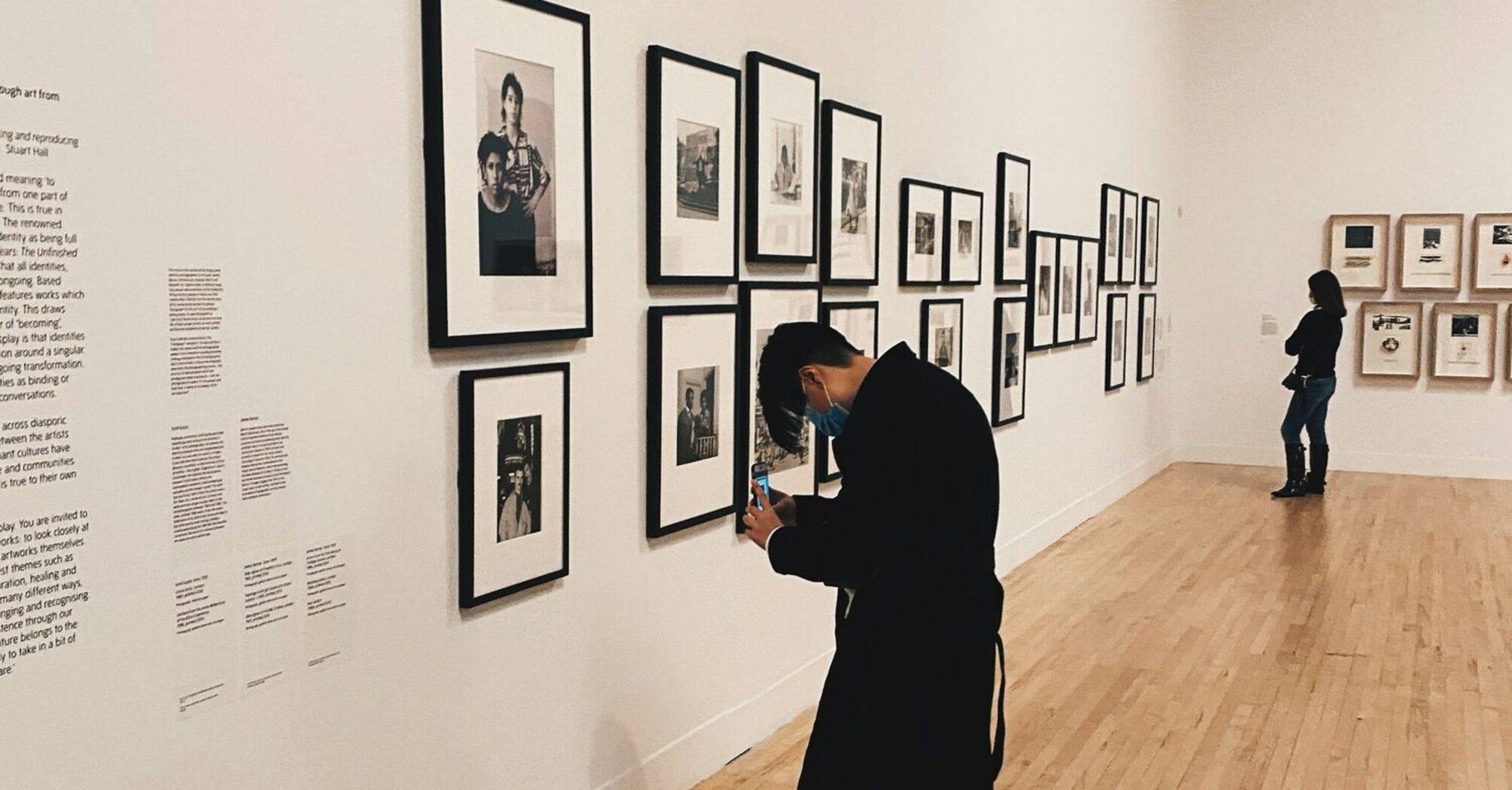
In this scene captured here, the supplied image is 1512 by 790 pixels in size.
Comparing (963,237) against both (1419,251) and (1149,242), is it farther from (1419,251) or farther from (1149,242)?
(1419,251)

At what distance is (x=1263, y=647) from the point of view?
782cm

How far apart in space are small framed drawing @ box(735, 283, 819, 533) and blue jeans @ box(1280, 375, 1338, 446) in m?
8.70

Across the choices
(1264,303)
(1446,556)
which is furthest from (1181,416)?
(1446,556)

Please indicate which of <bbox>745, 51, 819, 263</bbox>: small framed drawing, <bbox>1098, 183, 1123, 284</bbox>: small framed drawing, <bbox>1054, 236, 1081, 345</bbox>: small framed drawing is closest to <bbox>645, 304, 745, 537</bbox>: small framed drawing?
<bbox>745, 51, 819, 263</bbox>: small framed drawing

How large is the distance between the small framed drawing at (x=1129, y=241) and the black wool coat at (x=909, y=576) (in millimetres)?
9388

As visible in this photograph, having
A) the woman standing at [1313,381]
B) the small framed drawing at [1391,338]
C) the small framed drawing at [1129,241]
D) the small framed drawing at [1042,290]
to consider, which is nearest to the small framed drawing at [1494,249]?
the small framed drawing at [1391,338]

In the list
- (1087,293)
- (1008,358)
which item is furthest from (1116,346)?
(1008,358)

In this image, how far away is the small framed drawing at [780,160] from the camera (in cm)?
580

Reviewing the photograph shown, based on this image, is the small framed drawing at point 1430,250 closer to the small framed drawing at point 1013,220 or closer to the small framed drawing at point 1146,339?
the small framed drawing at point 1146,339

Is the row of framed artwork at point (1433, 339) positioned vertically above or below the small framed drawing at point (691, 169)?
below

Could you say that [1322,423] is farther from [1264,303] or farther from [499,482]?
[499,482]

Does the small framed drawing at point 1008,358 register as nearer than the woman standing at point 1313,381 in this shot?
Yes

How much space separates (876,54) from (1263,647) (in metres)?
4.07

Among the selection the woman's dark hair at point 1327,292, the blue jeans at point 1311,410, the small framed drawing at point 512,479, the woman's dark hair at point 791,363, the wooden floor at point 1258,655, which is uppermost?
the woman's dark hair at point 1327,292
